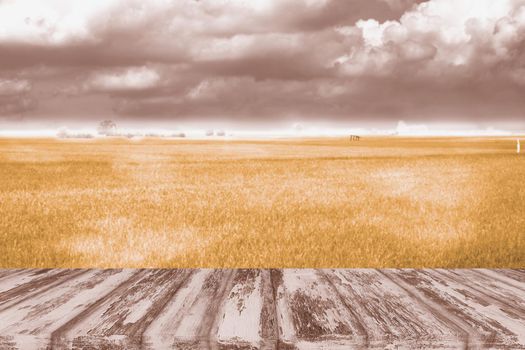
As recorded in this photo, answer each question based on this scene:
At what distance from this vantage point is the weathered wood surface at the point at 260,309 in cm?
205

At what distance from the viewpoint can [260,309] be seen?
96.2 inches

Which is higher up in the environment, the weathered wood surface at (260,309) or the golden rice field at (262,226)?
the weathered wood surface at (260,309)

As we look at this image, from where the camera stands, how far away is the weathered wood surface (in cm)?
205

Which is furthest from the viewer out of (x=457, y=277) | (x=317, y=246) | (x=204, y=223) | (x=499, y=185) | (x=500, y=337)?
(x=499, y=185)

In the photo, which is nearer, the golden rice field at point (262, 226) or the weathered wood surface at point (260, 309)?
the weathered wood surface at point (260, 309)

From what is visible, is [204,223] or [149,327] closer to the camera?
[149,327]

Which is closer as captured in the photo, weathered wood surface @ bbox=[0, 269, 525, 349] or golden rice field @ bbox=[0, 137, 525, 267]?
weathered wood surface @ bbox=[0, 269, 525, 349]

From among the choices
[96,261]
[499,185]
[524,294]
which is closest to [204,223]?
[96,261]

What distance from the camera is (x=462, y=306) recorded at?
8.30 feet

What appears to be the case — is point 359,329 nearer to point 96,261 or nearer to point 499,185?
point 96,261

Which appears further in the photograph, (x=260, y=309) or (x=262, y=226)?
(x=262, y=226)

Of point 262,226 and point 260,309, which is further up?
point 260,309

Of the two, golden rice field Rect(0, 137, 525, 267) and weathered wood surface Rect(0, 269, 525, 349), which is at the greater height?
weathered wood surface Rect(0, 269, 525, 349)

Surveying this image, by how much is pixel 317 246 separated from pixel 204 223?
9.22ft
